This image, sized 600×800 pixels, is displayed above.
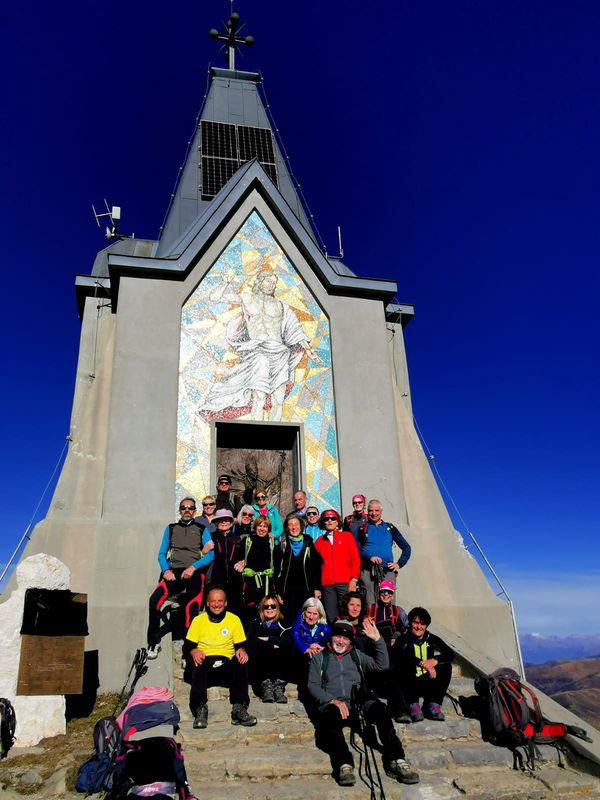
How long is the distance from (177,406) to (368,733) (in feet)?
24.4

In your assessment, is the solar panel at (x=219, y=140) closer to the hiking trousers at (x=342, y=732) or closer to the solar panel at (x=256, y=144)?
the solar panel at (x=256, y=144)

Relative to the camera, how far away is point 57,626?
781cm

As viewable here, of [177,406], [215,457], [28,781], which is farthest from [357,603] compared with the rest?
[177,406]

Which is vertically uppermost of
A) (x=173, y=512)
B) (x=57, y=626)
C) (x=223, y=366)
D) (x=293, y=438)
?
(x=223, y=366)

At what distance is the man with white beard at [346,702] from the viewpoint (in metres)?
5.50

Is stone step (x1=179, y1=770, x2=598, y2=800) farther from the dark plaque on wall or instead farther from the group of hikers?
the dark plaque on wall

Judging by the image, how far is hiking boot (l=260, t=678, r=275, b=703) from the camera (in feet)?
22.4

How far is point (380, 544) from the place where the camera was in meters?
9.14

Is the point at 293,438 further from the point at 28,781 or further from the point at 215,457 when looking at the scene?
the point at 28,781

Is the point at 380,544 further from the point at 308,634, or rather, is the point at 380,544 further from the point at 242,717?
the point at 242,717

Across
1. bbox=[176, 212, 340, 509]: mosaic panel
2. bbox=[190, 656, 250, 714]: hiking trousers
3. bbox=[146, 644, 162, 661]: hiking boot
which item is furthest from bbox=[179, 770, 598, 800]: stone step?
bbox=[176, 212, 340, 509]: mosaic panel

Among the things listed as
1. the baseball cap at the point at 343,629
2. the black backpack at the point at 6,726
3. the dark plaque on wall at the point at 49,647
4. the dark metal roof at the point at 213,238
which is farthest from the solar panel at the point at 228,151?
the black backpack at the point at 6,726

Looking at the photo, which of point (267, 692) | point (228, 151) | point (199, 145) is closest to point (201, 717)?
point (267, 692)

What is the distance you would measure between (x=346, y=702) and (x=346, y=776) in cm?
88
